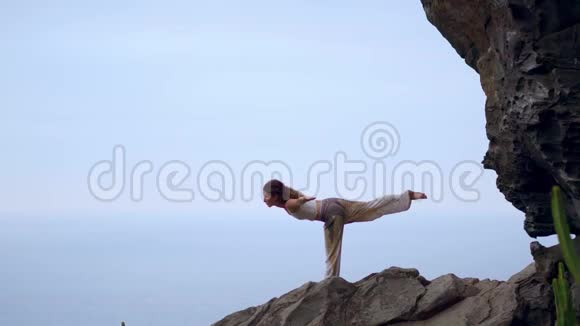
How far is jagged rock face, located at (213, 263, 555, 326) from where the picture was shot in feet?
40.8

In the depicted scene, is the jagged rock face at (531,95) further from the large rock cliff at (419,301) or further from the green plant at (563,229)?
the green plant at (563,229)

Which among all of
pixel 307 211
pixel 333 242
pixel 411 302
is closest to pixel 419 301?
pixel 411 302

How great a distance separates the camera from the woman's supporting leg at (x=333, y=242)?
1436cm

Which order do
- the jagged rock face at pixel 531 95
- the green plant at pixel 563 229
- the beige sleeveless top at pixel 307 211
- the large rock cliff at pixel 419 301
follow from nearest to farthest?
the green plant at pixel 563 229 → the jagged rock face at pixel 531 95 → the large rock cliff at pixel 419 301 → the beige sleeveless top at pixel 307 211

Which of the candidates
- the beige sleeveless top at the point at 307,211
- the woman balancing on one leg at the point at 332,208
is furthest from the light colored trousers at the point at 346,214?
the beige sleeveless top at the point at 307,211

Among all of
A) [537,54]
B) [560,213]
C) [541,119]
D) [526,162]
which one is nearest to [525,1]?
[537,54]

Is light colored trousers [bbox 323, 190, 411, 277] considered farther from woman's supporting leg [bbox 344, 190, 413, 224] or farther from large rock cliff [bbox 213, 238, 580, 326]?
large rock cliff [bbox 213, 238, 580, 326]

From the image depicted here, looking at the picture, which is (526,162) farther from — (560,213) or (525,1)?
(560,213)

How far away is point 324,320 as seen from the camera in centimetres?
1313

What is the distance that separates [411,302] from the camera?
13289mm

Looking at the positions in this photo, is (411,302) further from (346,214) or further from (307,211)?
(307,211)

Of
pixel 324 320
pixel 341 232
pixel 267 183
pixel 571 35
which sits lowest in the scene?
pixel 324 320

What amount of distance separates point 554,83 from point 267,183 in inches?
208

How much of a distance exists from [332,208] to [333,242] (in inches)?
23.3
